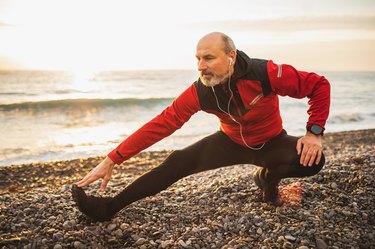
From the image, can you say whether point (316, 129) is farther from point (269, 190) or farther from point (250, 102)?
point (269, 190)

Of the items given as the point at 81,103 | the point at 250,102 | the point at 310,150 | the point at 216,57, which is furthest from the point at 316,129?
the point at 81,103

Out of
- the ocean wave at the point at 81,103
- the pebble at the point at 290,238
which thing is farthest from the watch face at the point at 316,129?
the ocean wave at the point at 81,103

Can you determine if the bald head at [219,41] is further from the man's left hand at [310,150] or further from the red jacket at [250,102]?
the man's left hand at [310,150]

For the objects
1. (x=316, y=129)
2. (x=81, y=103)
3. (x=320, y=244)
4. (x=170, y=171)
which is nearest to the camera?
(x=320, y=244)

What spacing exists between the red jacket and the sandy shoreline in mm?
932

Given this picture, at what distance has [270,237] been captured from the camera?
12.4ft

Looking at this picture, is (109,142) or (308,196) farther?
(109,142)

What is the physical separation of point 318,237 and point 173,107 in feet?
7.44

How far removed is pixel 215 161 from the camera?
14.6 ft

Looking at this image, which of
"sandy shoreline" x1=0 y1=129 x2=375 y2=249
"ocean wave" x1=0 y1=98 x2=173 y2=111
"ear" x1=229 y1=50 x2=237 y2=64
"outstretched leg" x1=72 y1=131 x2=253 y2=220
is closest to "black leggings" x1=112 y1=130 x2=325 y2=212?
"outstretched leg" x1=72 y1=131 x2=253 y2=220

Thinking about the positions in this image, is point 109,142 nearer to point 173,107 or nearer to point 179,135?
point 179,135

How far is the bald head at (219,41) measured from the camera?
391 centimetres

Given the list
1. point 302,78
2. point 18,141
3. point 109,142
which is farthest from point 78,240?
point 18,141

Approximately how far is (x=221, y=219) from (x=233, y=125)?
1247 millimetres
